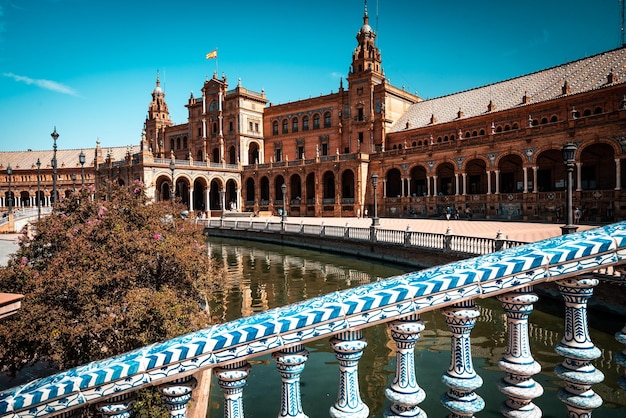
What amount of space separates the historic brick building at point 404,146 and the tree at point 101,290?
1979 cm

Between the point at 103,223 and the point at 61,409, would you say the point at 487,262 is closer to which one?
the point at 61,409

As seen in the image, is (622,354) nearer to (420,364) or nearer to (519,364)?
(519,364)

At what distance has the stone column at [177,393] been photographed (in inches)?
72.3

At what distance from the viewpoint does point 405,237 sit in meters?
19.1

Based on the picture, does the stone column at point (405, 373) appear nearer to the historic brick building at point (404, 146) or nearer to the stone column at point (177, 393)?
the stone column at point (177, 393)

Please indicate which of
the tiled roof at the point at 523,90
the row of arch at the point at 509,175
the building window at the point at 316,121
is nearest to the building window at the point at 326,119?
the building window at the point at 316,121

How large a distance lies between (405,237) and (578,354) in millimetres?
17404

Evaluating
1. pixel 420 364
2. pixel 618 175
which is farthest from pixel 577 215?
pixel 420 364

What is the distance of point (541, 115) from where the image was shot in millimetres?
34000

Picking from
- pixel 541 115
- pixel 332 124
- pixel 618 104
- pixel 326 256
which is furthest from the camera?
pixel 332 124

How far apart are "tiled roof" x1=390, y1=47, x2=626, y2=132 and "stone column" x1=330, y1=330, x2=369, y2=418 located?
36865 millimetres

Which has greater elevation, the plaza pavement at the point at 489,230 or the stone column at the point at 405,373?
the stone column at the point at 405,373

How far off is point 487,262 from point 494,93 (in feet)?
149

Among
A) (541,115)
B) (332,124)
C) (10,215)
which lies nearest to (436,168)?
(541,115)
